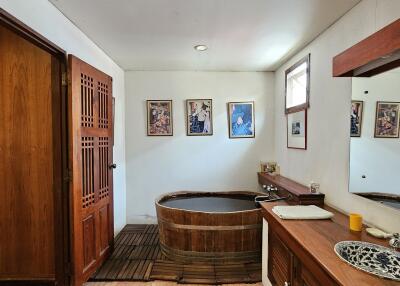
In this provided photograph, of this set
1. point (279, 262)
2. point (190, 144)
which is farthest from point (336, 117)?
point (190, 144)

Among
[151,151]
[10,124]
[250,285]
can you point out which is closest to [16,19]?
[10,124]

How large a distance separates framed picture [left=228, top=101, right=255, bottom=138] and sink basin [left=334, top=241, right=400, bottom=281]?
267cm

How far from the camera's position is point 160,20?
90.4 inches

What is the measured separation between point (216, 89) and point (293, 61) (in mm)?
1239

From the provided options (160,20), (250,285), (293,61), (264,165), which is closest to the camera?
(160,20)

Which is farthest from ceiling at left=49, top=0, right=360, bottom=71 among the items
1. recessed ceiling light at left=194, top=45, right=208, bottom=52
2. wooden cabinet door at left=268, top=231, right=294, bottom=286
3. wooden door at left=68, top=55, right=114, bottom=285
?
wooden cabinet door at left=268, top=231, right=294, bottom=286

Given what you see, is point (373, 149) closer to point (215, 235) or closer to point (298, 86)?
point (298, 86)

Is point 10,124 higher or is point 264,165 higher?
point 10,124

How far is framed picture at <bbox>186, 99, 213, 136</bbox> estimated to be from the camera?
4.00 meters

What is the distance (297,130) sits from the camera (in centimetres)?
314

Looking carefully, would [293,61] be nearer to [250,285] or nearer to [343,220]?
[343,220]

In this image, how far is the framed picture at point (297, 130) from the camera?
9.63 feet

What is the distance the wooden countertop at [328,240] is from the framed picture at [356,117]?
699mm

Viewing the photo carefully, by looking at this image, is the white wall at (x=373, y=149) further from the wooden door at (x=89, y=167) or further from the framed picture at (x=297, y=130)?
the wooden door at (x=89, y=167)
